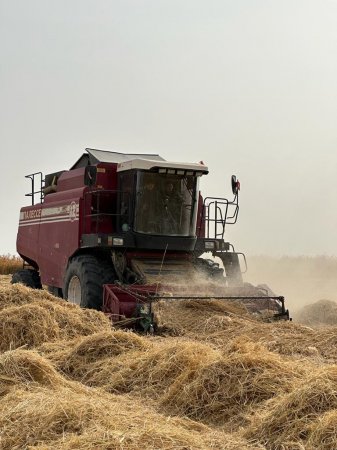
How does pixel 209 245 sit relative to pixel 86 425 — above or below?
above

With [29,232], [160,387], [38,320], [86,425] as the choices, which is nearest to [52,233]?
[29,232]

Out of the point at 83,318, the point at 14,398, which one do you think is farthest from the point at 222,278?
the point at 14,398

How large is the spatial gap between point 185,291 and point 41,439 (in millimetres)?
6576

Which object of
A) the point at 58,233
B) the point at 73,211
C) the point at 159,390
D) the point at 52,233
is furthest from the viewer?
the point at 52,233

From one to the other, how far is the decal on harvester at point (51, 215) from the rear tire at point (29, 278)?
1.10 meters

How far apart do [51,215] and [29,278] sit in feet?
7.38

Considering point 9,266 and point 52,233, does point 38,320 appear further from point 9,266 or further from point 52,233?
point 9,266

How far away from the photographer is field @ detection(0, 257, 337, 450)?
3971 millimetres

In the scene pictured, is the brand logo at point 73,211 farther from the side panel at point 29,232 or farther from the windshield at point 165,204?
the side panel at point 29,232

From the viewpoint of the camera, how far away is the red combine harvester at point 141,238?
426 inches

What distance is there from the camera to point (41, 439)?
12.8ft

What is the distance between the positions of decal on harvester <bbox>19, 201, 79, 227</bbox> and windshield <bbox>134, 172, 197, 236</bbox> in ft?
4.24

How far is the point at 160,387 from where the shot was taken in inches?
221

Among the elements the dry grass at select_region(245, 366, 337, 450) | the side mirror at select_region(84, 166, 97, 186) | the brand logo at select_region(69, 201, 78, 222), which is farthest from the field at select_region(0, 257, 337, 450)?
the brand logo at select_region(69, 201, 78, 222)
